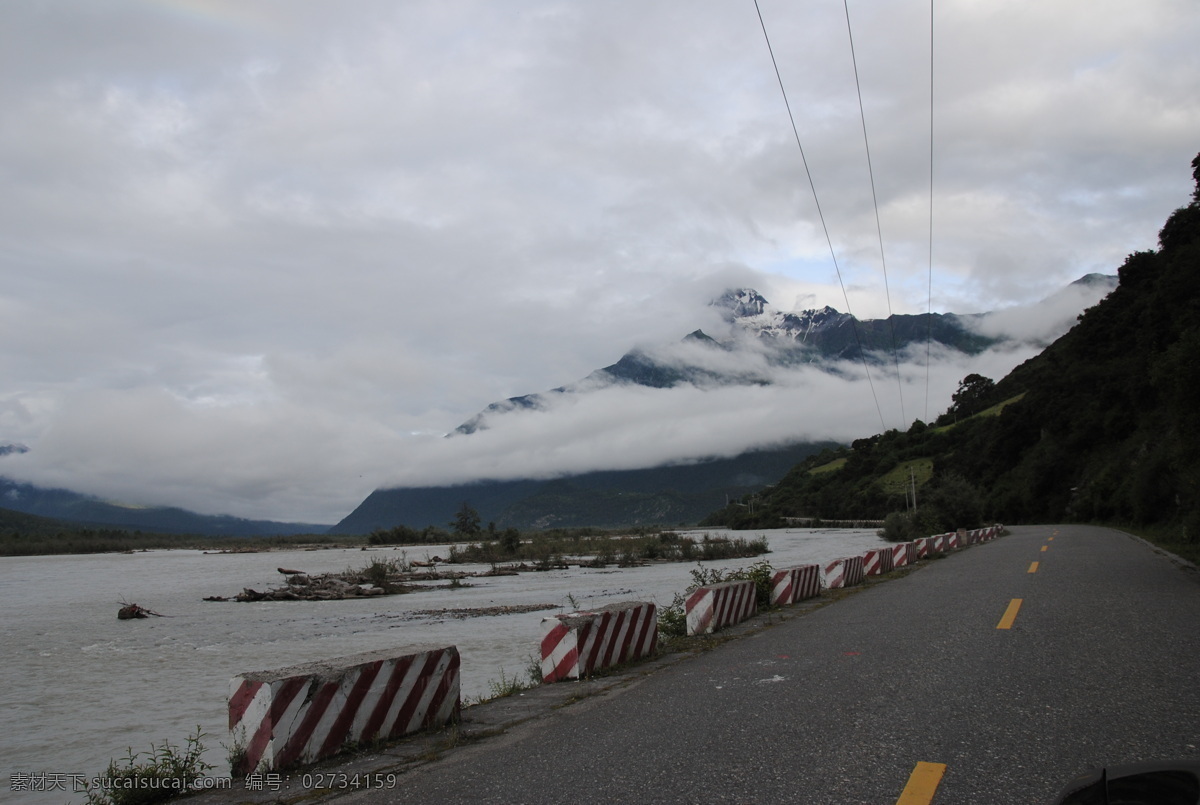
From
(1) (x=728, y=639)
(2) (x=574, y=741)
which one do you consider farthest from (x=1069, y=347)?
(2) (x=574, y=741)

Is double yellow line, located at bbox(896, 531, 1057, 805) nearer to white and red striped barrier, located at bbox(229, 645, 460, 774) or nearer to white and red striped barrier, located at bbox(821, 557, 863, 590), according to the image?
white and red striped barrier, located at bbox(229, 645, 460, 774)

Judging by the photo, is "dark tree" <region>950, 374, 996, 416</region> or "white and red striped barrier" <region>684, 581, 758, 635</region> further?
"dark tree" <region>950, 374, 996, 416</region>

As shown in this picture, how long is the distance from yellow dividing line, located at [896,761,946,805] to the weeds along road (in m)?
0.05

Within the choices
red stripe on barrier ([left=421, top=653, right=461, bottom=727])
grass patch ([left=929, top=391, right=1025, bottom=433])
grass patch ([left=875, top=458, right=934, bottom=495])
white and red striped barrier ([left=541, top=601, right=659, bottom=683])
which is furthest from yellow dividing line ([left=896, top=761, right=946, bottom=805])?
grass patch ([left=875, top=458, right=934, bottom=495])

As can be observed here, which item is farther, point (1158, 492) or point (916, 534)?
point (916, 534)

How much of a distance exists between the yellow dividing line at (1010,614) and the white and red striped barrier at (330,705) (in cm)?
796

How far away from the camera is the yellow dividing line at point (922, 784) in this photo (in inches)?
176

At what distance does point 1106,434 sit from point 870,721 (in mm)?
76865

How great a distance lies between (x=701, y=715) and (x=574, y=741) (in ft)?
4.14

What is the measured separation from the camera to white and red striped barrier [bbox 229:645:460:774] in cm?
600

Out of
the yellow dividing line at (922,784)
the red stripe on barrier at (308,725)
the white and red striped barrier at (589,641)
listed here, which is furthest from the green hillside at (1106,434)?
the red stripe on barrier at (308,725)

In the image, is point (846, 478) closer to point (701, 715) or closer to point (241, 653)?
point (241, 653)

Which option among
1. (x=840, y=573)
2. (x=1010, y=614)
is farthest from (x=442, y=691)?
(x=840, y=573)

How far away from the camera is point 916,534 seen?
5866 centimetres
